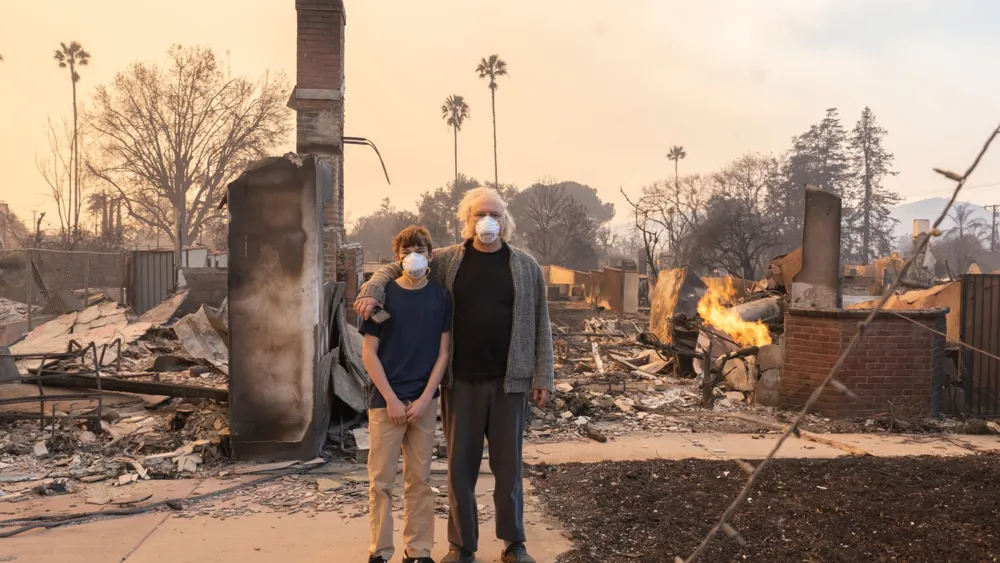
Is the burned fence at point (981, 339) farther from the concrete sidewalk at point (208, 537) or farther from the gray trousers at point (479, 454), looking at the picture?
the gray trousers at point (479, 454)

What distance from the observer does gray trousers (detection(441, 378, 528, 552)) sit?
11.9 feet

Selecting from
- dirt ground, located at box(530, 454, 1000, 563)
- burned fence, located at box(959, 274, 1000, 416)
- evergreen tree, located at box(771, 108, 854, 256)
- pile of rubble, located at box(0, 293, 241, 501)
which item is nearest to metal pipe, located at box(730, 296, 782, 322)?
burned fence, located at box(959, 274, 1000, 416)

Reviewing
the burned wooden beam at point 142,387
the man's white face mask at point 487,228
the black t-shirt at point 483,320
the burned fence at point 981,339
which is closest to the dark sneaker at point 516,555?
the black t-shirt at point 483,320

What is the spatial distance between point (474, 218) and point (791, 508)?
8.50 ft

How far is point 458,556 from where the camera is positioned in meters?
3.65

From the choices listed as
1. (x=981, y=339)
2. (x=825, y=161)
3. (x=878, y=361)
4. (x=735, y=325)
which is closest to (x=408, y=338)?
(x=878, y=361)

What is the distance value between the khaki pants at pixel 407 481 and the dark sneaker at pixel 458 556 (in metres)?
0.12

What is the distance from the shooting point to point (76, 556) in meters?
3.81

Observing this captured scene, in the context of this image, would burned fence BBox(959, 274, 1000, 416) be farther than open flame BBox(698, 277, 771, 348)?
No

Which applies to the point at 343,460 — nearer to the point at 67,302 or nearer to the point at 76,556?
the point at 76,556

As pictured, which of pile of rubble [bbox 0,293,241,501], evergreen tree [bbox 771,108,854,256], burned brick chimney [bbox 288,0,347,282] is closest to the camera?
pile of rubble [bbox 0,293,241,501]

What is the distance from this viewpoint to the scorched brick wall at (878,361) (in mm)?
7309

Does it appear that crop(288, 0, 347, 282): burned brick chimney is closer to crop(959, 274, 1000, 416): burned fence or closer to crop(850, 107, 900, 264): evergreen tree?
crop(959, 274, 1000, 416): burned fence

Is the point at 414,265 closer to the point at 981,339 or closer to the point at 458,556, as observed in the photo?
the point at 458,556
